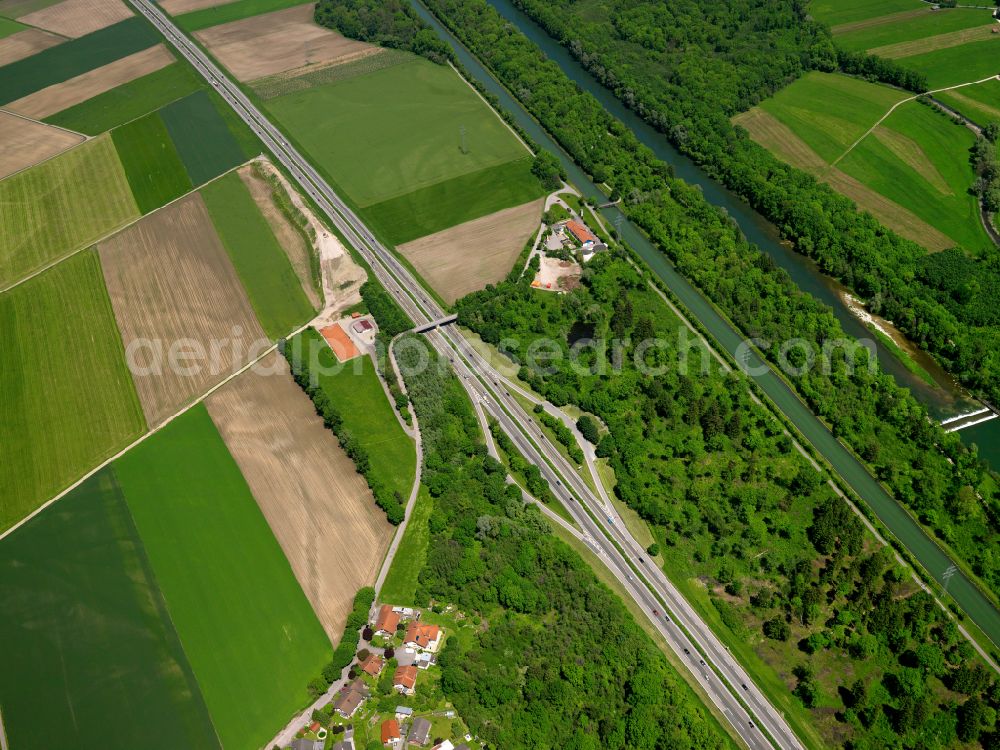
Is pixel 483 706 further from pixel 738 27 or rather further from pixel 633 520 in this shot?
pixel 738 27

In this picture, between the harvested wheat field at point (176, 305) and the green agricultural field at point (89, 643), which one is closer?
the green agricultural field at point (89, 643)

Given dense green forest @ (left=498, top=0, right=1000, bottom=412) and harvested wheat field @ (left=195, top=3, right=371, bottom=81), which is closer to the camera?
dense green forest @ (left=498, top=0, right=1000, bottom=412)

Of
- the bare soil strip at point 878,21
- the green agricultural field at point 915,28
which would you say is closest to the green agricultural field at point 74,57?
the bare soil strip at point 878,21

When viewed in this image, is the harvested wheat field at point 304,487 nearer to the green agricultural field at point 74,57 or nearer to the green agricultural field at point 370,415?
the green agricultural field at point 370,415

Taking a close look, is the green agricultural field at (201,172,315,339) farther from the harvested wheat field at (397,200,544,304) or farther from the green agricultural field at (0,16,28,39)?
the green agricultural field at (0,16,28,39)

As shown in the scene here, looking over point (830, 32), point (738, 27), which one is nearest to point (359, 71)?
point (738, 27)

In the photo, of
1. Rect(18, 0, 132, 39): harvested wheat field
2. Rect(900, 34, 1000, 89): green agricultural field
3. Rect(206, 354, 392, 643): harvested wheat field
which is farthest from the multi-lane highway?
Rect(900, 34, 1000, 89): green agricultural field
